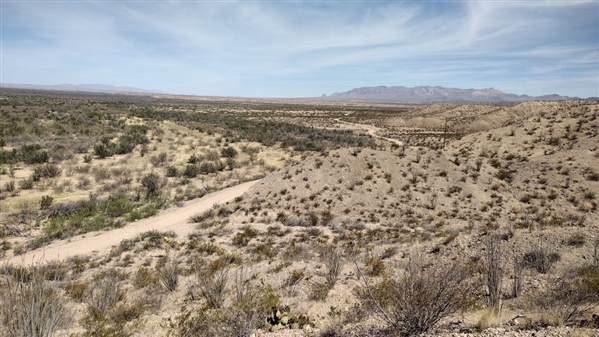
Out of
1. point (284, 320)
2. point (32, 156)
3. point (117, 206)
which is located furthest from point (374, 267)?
point (32, 156)

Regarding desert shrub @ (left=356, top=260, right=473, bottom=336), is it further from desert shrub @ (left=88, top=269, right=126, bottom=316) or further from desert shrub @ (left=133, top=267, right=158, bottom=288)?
desert shrub @ (left=133, top=267, right=158, bottom=288)

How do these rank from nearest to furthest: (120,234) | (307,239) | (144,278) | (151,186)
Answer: (144,278)
(307,239)
(120,234)
(151,186)

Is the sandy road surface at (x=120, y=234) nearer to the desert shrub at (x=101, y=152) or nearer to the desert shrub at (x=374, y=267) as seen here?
the desert shrub at (x=374, y=267)

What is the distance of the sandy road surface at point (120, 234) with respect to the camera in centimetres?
1164

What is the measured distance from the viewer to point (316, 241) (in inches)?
484

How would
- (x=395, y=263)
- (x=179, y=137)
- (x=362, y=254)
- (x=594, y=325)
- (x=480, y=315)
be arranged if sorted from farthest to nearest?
(x=179, y=137)
(x=362, y=254)
(x=395, y=263)
(x=480, y=315)
(x=594, y=325)

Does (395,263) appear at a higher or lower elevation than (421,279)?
lower

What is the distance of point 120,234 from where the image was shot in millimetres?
13602

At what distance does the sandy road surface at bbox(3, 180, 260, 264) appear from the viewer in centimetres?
1164

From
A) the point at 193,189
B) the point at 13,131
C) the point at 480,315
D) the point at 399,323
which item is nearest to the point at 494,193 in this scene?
the point at 480,315

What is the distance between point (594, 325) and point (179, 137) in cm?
3747

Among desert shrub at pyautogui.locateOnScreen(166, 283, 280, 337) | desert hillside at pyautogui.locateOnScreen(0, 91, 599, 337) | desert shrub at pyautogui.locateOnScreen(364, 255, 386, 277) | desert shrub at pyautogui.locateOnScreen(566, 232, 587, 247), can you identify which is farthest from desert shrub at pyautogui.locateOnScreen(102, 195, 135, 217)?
desert shrub at pyautogui.locateOnScreen(566, 232, 587, 247)

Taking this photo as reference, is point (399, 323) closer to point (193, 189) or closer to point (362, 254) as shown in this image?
point (362, 254)

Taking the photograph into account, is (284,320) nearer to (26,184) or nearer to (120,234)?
(120,234)
